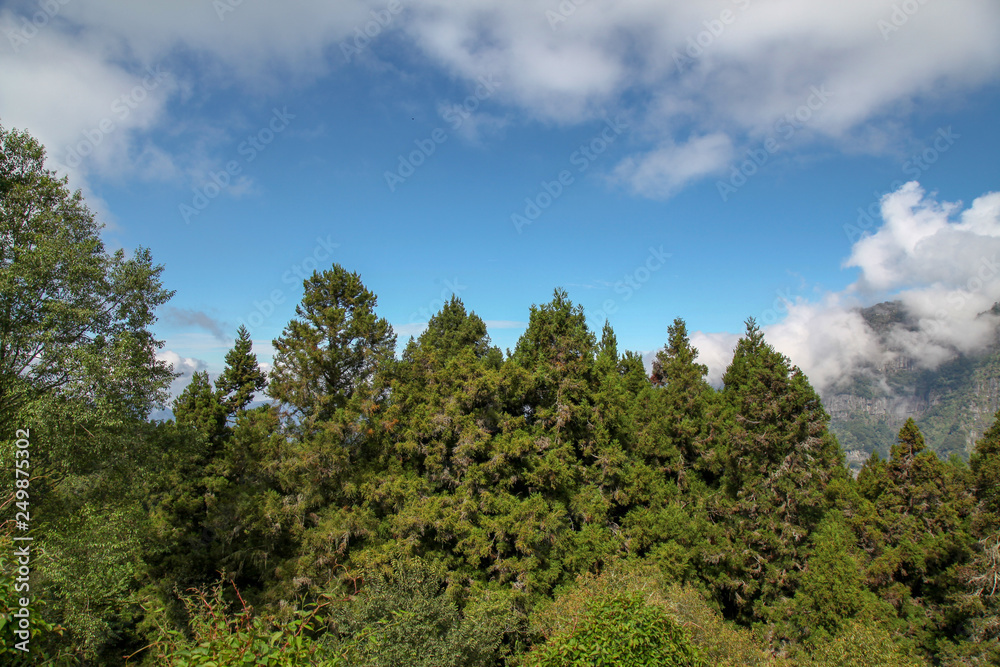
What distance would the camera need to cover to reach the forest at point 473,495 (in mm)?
13984

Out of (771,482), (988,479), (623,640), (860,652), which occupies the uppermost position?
(771,482)

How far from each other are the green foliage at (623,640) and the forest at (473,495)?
22.6 feet

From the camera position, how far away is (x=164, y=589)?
20328 millimetres

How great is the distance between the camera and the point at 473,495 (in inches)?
841

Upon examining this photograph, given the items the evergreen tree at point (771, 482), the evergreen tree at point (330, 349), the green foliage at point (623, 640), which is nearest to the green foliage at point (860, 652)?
the evergreen tree at point (771, 482)

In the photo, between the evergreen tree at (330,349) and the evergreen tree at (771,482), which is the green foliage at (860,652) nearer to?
the evergreen tree at (771,482)

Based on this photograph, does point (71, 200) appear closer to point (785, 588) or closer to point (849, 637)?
point (849, 637)

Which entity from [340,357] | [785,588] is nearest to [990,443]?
[785,588]

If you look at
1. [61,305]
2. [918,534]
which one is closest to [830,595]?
[918,534]

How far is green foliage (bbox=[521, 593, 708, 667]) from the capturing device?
8.20 m

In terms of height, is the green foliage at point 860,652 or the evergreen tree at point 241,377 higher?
the evergreen tree at point 241,377

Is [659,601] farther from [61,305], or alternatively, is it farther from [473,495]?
[61,305]

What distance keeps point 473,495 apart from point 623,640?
44.4 feet

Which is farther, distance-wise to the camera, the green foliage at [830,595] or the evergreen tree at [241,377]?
the evergreen tree at [241,377]
